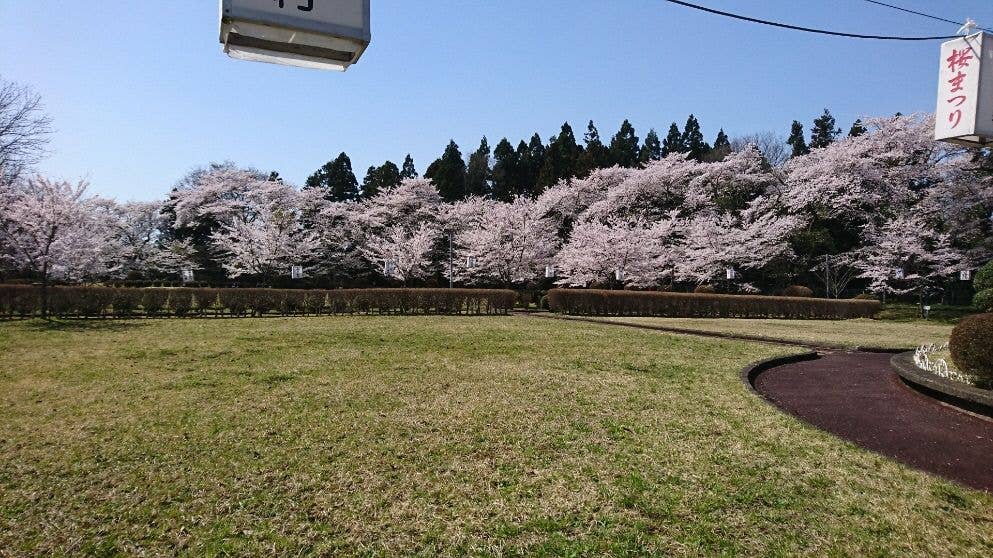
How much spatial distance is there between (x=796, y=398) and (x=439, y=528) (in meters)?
5.51

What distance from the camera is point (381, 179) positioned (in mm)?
43156

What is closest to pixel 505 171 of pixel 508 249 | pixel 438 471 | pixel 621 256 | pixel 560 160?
pixel 560 160

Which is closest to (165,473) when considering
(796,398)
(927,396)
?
(796,398)

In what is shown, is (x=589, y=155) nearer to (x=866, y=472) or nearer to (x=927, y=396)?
(x=927, y=396)

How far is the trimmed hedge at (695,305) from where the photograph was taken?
66.7 feet

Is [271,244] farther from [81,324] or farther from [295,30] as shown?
[295,30]

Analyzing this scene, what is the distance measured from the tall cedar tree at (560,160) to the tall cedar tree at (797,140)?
60.6 ft

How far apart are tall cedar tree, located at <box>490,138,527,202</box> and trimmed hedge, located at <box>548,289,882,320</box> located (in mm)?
27433

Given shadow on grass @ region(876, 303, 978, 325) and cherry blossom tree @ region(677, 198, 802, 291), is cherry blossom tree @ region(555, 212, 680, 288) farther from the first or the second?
shadow on grass @ region(876, 303, 978, 325)

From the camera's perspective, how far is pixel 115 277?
1388 inches

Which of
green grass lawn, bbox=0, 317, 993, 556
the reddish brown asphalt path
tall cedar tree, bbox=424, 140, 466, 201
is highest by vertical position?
tall cedar tree, bbox=424, 140, 466, 201

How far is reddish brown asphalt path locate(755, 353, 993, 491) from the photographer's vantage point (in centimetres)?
425

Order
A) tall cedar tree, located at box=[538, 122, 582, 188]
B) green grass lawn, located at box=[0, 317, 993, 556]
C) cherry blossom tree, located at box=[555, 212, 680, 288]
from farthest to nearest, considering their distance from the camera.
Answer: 1. tall cedar tree, located at box=[538, 122, 582, 188]
2. cherry blossom tree, located at box=[555, 212, 680, 288]
3. green grass lawn, located at box=[0, 317, 993, 556]

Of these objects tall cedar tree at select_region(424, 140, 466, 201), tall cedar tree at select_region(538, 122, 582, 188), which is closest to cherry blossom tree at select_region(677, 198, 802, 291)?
tall cedar tree at select_region(538, 122, 582, 188)
